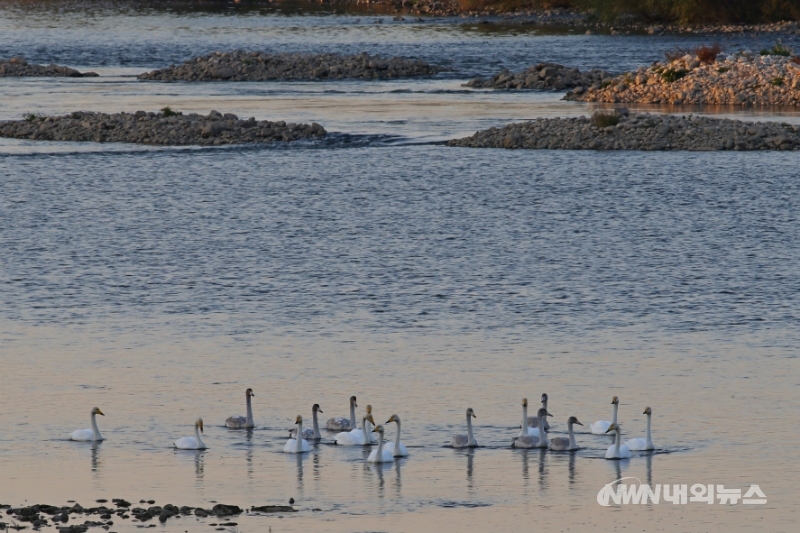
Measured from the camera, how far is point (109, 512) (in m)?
14.7

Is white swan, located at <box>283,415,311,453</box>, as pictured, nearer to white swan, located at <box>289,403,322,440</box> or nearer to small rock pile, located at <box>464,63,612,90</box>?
white swan, located at <box>289,403,322,440</box>

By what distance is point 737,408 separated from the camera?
770 inches

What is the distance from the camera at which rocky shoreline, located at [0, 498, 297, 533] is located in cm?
1423

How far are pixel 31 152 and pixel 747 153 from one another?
1083 inches

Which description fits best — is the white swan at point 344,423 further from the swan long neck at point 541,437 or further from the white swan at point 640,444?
the white swan at point 640,444

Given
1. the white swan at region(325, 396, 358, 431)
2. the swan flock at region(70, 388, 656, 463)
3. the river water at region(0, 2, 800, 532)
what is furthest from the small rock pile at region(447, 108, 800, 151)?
the white swan at region(325, 396, 358, 431)

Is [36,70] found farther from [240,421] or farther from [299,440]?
[299,440]

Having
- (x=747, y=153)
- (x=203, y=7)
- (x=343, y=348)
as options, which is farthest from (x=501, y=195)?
(x=203, y=7)

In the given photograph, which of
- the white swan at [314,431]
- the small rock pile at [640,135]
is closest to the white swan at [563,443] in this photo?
the white swan at [314,431]

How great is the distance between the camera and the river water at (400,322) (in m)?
16.3

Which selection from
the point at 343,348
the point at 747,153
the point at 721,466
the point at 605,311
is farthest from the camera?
the point at 747,153

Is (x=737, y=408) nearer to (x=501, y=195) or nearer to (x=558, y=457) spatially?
(x=558, y=457)

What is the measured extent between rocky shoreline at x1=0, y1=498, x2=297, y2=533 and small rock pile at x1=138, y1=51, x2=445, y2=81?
70739 mm

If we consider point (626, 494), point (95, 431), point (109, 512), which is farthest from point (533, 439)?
point (95, 431)
